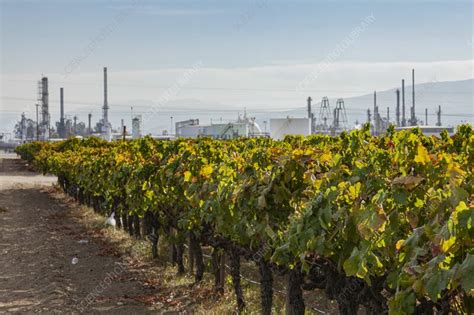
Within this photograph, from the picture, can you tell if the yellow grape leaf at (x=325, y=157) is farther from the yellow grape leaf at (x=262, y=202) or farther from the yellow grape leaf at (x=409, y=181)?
the yellow grape leaf at (x=409, y=181)

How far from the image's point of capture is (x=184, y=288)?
9.94m

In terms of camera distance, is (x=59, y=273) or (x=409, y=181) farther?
(x=59, y=273)

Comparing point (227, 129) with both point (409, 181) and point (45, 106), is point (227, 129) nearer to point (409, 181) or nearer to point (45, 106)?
point (45, 106)

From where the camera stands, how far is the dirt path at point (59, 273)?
9.20 m

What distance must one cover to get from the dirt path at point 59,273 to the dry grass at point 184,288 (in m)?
0.26

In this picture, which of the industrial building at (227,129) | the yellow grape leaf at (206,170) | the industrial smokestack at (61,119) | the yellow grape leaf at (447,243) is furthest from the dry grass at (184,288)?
the industrial smokestack at (61,119)

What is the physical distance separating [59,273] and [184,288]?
242cm

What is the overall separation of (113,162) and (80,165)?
522 centimetres

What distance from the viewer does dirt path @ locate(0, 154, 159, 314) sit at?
9195mm

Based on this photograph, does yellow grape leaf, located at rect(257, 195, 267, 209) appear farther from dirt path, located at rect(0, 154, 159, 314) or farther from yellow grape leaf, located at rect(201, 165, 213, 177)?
dirt path, located at rect(0, 154, 159, 314)

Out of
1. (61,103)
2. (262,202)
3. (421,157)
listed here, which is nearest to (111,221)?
(262,202)

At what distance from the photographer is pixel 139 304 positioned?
9219mm

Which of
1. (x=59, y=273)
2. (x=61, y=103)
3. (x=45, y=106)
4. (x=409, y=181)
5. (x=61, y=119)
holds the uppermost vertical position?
(x=61, y=103)

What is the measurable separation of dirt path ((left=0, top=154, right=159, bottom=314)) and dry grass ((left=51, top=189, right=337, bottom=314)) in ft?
0.84
